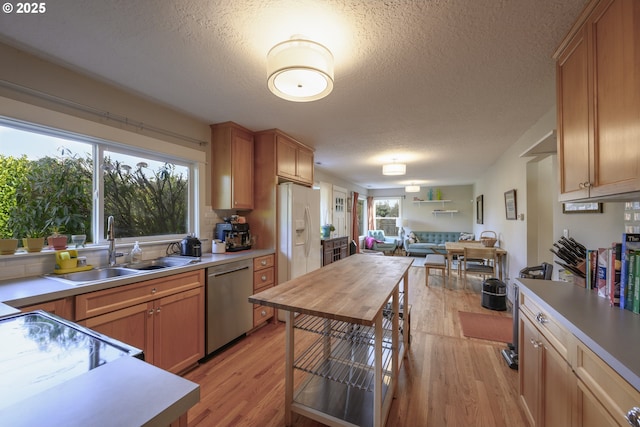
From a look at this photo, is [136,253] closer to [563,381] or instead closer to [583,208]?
[563,381]

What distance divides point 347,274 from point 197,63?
5.99 feet

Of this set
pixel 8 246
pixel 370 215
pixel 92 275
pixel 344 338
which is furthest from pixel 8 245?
pixel 370 215

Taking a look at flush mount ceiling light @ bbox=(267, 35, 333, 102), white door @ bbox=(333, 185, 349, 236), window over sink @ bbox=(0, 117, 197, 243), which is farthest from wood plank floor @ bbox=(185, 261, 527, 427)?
white door @ bbox=(333, 185, 349, 236)

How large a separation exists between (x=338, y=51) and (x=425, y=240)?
25.5 feet

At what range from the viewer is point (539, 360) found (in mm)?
1347

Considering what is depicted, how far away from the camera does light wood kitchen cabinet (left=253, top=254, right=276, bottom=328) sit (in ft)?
9.18

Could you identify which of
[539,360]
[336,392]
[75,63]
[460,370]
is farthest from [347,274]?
[75,63]

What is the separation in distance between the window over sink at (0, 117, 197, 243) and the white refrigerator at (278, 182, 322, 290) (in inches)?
41.3

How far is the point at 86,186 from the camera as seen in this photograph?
2.05 metres

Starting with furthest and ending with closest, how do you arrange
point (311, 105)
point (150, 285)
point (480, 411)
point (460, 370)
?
point (311, 105) < point (460, 370) < point (150, 285) < point (480, 411)

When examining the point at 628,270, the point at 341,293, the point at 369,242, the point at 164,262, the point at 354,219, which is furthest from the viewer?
the point at 369,242

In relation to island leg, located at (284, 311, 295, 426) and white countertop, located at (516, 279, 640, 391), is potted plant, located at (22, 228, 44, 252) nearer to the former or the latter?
island leg, located at (284, 311, 295, 426)

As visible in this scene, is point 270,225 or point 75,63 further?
point 270,225

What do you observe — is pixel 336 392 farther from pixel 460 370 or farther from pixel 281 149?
pixel 281 149
